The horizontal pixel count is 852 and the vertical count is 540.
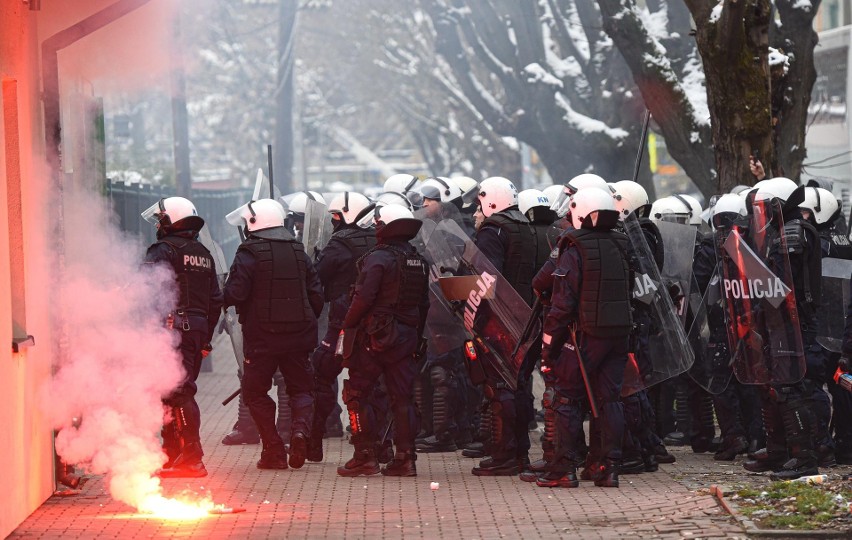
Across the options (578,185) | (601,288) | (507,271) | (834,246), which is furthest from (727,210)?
(601,288)

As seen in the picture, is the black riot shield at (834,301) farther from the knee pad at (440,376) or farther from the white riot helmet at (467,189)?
the white riot helmet at (467,189)

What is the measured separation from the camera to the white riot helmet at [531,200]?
11.2 m

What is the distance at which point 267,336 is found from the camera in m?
10.4

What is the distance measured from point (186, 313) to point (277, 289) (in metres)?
0.64

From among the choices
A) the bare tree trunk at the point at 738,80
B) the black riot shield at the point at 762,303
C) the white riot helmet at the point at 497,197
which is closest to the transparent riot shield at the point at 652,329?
the black riot shield at the point at 762,303

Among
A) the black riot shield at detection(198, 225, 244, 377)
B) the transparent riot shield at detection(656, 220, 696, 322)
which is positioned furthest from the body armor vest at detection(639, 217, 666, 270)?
the black riot shield at detection(198, 225, 244, 377)

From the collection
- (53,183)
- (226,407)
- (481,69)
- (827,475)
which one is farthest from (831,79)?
(481,69)

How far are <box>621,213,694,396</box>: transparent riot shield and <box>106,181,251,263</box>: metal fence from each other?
5324 mm

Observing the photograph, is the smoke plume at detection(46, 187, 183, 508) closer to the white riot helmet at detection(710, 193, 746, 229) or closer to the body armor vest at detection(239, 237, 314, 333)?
the body armor vest at detection(239, 237, 314, 333)

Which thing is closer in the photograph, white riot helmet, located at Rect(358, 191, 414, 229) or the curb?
the curb

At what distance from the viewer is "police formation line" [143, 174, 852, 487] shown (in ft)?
32.1

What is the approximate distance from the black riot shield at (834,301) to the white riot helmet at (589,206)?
74.2 inches

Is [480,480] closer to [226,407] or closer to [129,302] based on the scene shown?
[129,302]

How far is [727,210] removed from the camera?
438 inches
